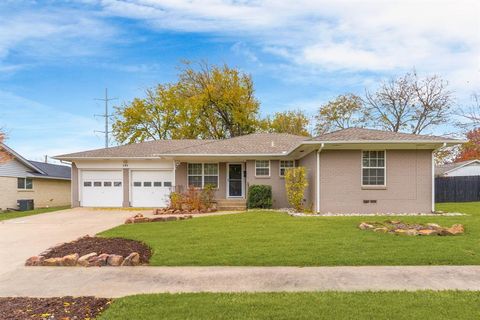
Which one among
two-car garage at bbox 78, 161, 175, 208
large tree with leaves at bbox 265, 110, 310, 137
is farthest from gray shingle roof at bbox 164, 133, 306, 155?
large tree with leaves at bbox 265, 110, 310, 137

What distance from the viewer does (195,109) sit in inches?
1348

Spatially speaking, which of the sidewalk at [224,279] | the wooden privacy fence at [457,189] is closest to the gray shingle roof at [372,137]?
the sidewalk at [224,279]

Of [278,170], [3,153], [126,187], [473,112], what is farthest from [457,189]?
[3,153]

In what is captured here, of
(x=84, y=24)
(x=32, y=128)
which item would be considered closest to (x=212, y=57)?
(x=32, y=128)

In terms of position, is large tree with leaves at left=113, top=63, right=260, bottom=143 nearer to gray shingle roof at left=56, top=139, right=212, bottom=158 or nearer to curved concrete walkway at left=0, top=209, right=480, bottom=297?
gray shingle roof at left=56, top=139, right=212, bottom=158

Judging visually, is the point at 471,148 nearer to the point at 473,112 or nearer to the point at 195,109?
the point at 473,112

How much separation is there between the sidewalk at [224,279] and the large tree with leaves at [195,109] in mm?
28837

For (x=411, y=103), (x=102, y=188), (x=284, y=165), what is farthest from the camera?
(x=411, y=103)

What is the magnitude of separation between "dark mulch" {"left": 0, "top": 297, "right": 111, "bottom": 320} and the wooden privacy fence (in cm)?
2307

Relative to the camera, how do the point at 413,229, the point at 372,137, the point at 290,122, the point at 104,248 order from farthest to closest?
the point at 290,122 < the point at 372,137 < the point at 413,229 < the point at 104,248

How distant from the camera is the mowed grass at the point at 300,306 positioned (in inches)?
157

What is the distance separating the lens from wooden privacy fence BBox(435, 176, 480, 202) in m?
22.5

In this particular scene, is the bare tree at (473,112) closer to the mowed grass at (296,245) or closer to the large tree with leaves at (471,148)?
the large tree with leaves at (471,148)

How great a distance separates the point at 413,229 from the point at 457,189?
53.6 feet
